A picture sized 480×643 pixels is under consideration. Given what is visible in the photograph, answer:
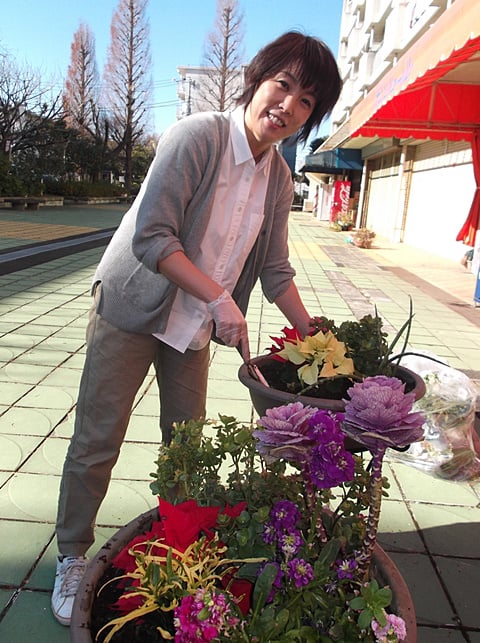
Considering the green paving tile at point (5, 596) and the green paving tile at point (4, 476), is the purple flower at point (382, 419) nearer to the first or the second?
the green paving tile at point (5, 596)

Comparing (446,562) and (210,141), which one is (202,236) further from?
(446,562)

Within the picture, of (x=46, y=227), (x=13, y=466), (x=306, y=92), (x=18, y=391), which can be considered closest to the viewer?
(x=306, y=92)

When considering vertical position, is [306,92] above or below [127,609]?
above

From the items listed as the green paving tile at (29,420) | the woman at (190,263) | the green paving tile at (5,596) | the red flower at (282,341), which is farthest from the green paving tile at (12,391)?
the red flower at (282,341)

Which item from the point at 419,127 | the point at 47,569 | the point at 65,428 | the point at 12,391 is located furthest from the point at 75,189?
the point at 47,569

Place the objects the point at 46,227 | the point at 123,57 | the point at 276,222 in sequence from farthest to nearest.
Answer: the point at 123,57
the point at 46,227
the point at 276,222

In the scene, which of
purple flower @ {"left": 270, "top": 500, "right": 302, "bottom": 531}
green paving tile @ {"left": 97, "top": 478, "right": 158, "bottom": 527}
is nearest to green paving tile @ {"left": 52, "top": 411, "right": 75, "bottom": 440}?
green paving tile @ {"left": 97, "top": 478, "right": 158, "bottom": 527}

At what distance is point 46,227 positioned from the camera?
13484 millimetres

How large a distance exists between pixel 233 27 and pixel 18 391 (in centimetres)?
4156

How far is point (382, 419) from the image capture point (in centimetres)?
91

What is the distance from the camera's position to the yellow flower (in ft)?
4.28

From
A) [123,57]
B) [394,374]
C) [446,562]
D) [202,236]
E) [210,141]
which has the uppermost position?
[123,57]

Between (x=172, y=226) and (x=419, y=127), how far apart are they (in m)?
9.82

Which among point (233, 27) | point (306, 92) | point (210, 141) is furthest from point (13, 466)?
point (233, 27)
